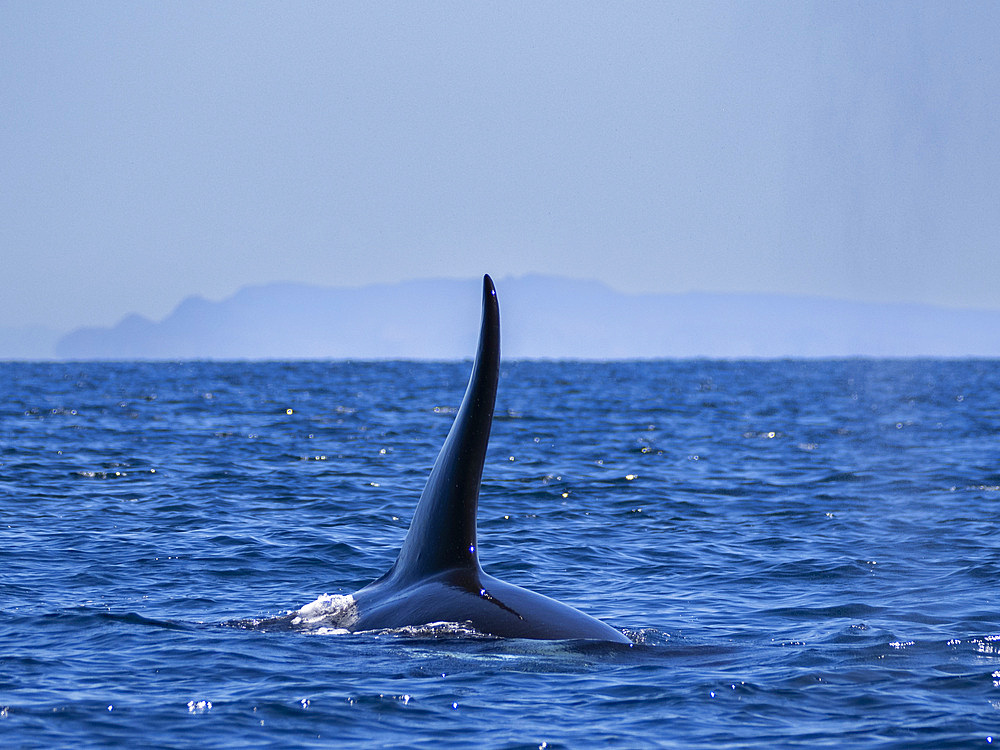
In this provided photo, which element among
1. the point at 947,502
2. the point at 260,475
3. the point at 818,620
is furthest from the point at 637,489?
the point at 818,620

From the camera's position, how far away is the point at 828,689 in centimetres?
705

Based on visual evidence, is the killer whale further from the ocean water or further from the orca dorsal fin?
the ocean water

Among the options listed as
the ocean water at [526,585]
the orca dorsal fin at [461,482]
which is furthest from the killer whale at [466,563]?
the ocean water at [526,585]

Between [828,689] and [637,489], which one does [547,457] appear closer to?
[637,489]

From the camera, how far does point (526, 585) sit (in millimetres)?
11352

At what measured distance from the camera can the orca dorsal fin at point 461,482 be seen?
725cm

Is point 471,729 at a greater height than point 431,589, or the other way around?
point 431,589

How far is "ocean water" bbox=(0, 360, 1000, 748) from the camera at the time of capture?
6.46 metres

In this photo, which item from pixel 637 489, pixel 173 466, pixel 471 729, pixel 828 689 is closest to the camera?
pixel 471 729

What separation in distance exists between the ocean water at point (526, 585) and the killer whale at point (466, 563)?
130 mm

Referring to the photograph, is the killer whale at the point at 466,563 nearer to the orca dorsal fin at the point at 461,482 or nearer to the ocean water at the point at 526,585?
the orca dorsal fin at the point at 461,482

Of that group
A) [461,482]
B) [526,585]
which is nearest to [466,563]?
[461,482]

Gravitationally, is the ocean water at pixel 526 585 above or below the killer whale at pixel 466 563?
below

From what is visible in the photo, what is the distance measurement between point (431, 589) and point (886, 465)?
17.0m
